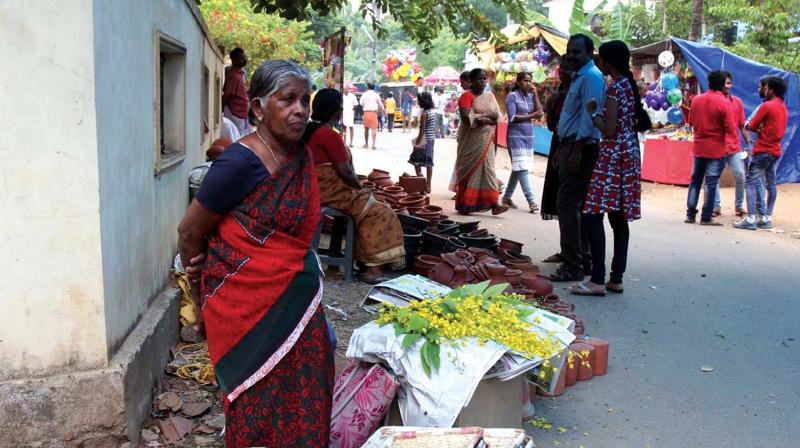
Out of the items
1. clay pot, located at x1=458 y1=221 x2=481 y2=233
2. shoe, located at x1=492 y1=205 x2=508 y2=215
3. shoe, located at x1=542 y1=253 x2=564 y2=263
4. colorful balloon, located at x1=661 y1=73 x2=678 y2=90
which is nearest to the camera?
clay pot, located at x1=458 y1=221 x2=481 y2=233

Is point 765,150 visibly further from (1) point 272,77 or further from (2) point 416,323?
Answer: (1) point 272,77

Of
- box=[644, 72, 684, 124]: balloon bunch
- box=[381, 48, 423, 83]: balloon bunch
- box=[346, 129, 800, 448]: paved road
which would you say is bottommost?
box=[346, 129, 800, 448]: paved road

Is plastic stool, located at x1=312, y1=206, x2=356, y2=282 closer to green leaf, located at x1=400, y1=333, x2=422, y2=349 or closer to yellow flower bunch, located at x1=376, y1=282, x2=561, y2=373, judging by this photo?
yellow flower bunch, located at x1=376, y1=282, x2=561, y2=373

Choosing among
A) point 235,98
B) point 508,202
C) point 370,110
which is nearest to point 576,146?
point 508,202

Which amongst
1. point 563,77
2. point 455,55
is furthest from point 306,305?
point 455,55

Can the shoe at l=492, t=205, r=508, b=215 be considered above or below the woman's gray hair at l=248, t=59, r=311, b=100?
below

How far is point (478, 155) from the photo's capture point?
1034 cm

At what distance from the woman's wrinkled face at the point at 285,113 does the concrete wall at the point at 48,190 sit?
88cm

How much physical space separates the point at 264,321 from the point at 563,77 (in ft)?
17.2

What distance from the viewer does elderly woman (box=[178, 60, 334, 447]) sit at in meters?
2.58

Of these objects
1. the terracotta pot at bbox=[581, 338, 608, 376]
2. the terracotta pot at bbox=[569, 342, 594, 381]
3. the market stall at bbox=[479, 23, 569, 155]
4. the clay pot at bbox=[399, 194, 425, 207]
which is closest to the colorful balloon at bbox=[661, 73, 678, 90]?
the market stall at bbox=[479, 23, 569, 155]

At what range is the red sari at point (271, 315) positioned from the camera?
8.54ft

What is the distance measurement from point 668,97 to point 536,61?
6098mm

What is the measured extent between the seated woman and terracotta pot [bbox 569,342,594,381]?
235cm
